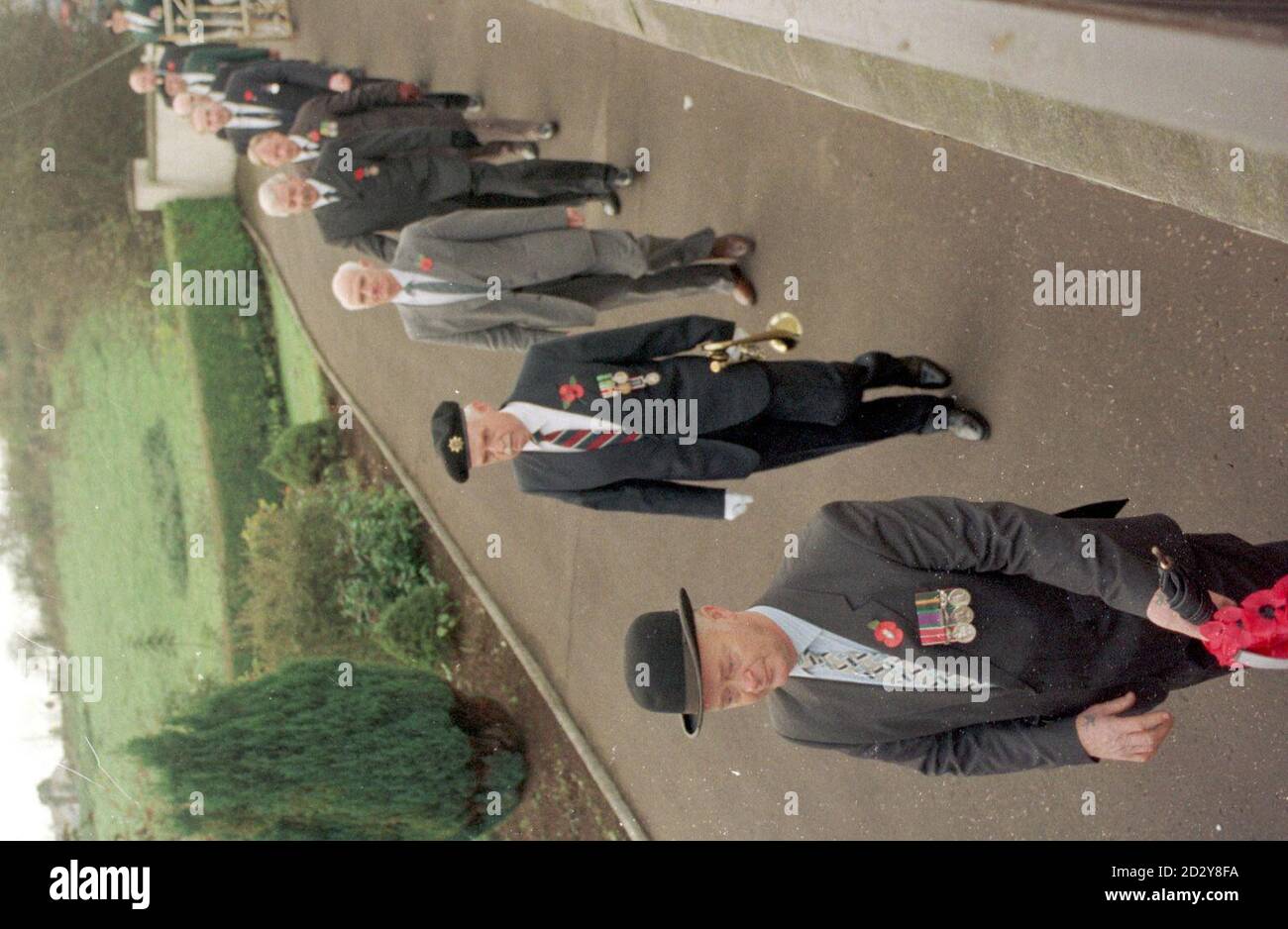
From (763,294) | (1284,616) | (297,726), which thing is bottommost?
(297,726)

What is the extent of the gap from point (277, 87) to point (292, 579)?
4302 mm

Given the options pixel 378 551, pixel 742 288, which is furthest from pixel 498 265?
pixel 378 551

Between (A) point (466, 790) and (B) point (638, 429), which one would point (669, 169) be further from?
(A) point (466, 790)

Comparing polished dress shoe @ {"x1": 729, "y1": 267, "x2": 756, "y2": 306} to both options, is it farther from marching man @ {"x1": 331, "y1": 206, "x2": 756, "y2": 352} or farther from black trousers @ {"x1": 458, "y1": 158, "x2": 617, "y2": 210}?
black trousers @ {"x1": 458, "y1": 158, "x2": 617, "y2": 210}

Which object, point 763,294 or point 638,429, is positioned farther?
point 763,294

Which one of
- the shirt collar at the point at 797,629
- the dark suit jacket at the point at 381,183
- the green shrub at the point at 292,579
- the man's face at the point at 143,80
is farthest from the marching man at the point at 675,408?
the man's face at the point at 143,80

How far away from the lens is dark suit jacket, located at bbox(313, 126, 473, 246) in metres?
7.34

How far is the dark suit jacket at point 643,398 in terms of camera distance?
548 centimetres

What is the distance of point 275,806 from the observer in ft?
23.3

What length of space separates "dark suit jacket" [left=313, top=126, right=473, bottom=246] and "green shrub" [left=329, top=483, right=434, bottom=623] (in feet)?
12.7

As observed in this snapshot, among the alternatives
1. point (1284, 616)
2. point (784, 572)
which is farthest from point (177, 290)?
point (1284, 616)

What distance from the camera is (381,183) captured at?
24.3 ft

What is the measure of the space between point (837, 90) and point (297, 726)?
17.3 feet

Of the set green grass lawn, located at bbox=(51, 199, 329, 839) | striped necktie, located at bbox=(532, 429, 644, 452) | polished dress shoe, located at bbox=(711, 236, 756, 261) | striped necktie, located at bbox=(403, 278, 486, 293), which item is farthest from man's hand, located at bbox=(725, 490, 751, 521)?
green grass lawn, located at bbox=(51, 199, 329, 839)
